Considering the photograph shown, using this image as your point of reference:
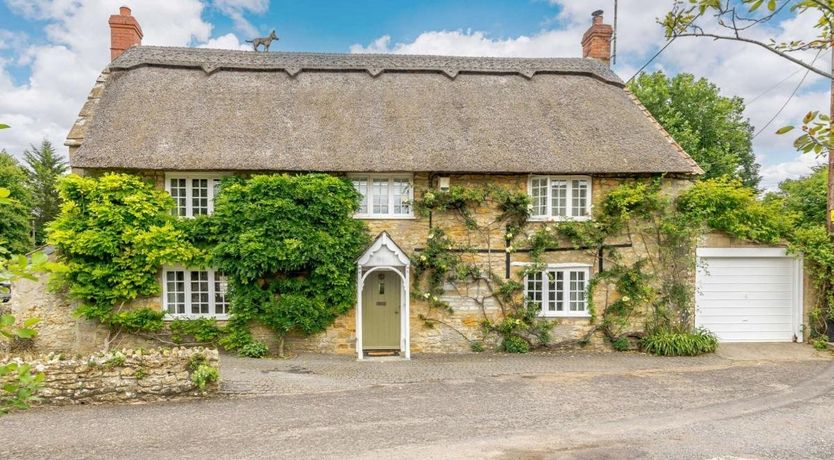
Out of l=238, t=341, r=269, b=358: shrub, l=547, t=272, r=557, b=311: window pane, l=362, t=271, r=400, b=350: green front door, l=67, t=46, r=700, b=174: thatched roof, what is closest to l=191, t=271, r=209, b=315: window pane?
l=238, t=341, r=269, b=358: shrub

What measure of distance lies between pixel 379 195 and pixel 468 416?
5970 millimetres

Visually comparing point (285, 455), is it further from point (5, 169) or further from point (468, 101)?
point (5, 169)

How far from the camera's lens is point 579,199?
1162 cm

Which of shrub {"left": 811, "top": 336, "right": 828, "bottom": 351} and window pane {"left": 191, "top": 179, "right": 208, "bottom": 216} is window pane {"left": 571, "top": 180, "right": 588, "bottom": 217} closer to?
shrub {"left": 811, "top": 336, "right": 828, "bottom": 351}

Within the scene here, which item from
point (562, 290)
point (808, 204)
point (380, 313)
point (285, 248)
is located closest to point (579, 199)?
point (562, 290)

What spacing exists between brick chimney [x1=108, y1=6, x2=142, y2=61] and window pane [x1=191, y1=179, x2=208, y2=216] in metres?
5.96

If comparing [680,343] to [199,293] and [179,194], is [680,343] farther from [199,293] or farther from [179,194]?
[179,194]

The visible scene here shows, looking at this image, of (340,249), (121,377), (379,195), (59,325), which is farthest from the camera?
(379,195)

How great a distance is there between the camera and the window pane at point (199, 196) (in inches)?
432

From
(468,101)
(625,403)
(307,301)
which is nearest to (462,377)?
(625,403)

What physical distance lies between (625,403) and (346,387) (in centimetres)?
492

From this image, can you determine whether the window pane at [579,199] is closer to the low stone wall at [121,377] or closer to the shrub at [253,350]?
the shrub at [253,350]

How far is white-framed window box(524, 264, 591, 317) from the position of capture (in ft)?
37.8

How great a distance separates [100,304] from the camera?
10.4m
